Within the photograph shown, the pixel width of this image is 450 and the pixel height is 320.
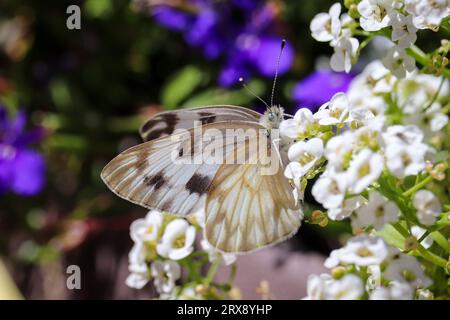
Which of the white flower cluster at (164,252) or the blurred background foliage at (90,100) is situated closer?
the white flower cluster at (164,252)

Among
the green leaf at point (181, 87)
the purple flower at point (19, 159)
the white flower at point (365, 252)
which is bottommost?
the white flower at point (365, 252)

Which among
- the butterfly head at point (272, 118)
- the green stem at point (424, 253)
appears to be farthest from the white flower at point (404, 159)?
the butterfly head at point (272, 118)

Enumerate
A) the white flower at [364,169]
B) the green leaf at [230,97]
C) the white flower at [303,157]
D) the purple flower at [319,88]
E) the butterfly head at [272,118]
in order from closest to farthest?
the white flower at [364,169], the white flower at [303,157], the butterfly head at [272,118], the purple flower at [319,88], the green leaf at [230,97]

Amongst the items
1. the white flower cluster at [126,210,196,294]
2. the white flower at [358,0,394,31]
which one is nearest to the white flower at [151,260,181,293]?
the white flower cluster at [126,210,196,294]

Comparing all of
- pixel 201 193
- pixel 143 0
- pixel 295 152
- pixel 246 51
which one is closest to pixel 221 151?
pixel 201 193

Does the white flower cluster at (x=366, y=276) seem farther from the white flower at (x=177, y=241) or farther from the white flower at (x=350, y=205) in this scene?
the white flower at (x=177, y=241)

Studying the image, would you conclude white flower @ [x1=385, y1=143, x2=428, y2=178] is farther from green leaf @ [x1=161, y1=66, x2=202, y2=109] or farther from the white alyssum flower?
green leaf @ [x1=161, y1=66, x2=202, y2=109]

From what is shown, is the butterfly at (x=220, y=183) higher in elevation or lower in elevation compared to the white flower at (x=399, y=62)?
lower
